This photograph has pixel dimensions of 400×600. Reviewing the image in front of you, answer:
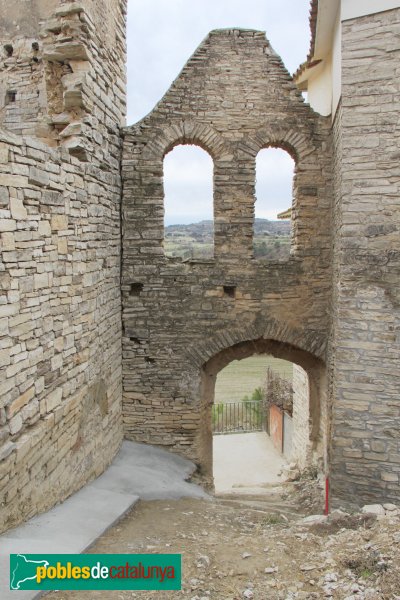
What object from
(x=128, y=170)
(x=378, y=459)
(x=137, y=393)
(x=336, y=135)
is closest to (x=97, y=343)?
(x=137, y=393)

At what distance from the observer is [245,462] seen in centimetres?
1249

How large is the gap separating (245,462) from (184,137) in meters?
8.34

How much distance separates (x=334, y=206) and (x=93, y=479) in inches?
200

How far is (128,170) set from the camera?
7555mm

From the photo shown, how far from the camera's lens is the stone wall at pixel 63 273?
4.24 meters

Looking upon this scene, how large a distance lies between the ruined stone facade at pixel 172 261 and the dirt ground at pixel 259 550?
37.1 inches

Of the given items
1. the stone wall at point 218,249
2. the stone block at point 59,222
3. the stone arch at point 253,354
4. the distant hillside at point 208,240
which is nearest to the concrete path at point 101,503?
the stone wall at point 218,249

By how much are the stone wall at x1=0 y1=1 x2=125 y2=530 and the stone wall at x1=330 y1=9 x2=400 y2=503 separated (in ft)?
10.3

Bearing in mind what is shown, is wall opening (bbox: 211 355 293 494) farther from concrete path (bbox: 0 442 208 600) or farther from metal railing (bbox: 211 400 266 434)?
concrete path (bbox: 0 442 208 600)

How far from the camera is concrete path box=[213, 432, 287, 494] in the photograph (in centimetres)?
1077

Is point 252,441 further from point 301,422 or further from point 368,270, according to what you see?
point 368,270

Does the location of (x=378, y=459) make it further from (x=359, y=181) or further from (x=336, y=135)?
(x=336, y=135)

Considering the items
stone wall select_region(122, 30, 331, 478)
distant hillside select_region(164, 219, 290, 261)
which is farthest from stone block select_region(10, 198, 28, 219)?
distant hillside select_region(164, 219, 290, 261)

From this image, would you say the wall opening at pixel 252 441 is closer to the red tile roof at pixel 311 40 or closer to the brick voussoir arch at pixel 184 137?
the brick voussoir arch at pixel 184 137
